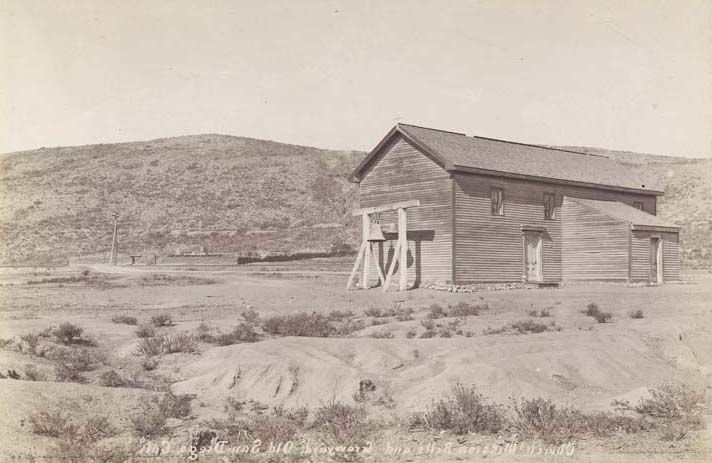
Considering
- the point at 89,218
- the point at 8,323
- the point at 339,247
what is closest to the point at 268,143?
the point at 89,218

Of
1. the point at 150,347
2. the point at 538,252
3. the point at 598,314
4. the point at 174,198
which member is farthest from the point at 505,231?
the point at 174,198

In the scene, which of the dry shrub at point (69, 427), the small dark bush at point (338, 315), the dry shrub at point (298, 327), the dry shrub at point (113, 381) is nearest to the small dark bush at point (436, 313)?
the small dark bush at point (338, 315)

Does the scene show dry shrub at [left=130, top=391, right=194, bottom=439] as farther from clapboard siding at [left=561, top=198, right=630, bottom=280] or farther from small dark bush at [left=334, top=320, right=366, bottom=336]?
clapboard siding at [left=561, top=198, right=630, bottom=280]

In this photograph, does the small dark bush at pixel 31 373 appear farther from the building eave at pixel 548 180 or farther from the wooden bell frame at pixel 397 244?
the building eave at pixel 548 180

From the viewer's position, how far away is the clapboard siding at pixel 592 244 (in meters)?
29.2

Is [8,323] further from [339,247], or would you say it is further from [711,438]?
[339,247]

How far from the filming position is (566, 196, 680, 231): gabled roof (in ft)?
97.1

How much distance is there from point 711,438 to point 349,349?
227 inches

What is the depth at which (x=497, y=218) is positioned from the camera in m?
28.0

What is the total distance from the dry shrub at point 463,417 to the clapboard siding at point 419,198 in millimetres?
17641

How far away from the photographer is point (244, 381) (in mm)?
10258

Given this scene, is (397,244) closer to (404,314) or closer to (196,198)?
(404,314)

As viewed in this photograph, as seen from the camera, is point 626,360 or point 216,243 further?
point 216,243

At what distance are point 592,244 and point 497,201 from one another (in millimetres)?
5150
